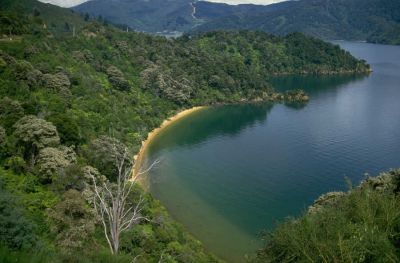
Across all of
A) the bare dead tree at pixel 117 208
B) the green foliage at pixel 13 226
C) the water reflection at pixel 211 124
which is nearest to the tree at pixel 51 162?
the bare dead tree at pixel 117 208

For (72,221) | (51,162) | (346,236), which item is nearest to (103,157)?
(51,162)

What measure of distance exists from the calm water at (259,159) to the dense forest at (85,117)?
448cm

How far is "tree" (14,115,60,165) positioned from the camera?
107ft

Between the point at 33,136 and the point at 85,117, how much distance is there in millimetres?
15939

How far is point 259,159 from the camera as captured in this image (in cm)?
5819

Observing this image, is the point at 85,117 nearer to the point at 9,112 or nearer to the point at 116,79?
the point at 9,112

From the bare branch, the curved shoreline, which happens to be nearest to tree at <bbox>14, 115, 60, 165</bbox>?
the bare branch

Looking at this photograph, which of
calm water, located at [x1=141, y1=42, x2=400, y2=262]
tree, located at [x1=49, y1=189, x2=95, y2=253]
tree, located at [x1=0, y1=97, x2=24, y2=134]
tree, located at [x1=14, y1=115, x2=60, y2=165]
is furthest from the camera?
calm water, located at [x1=141, y1=42, x2=400, y2=262]

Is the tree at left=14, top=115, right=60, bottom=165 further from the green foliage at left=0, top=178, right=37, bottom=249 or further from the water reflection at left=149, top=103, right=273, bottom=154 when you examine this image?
the water reflection at left=149, top=103, right=273, bottom=154

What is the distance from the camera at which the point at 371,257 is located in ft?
52.9

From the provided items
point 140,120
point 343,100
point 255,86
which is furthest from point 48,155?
point 343,100

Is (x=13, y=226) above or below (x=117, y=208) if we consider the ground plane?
below

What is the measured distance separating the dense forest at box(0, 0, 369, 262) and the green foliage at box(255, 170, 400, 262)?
21.5 feet

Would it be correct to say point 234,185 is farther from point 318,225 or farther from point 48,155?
point 318,225
